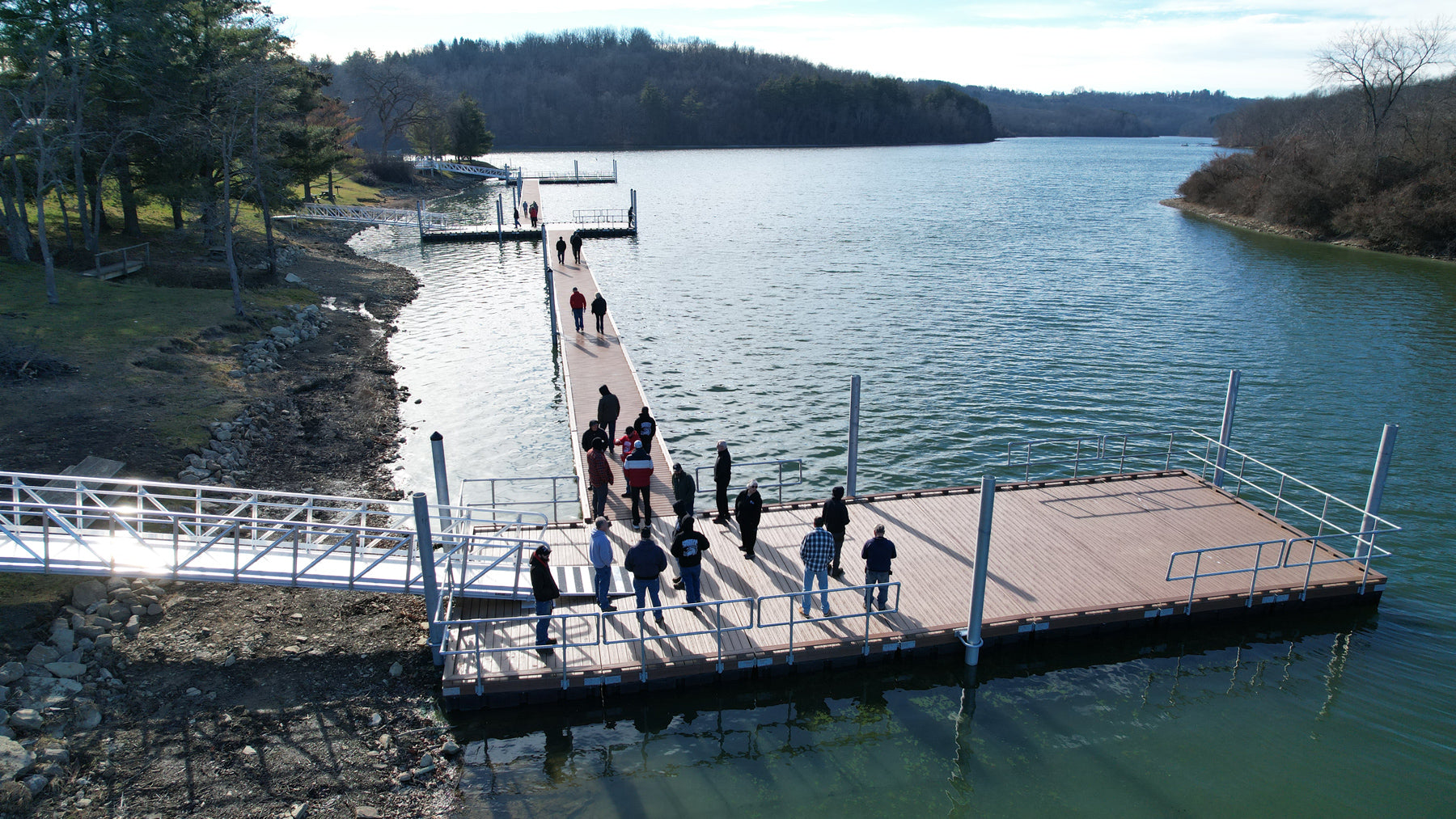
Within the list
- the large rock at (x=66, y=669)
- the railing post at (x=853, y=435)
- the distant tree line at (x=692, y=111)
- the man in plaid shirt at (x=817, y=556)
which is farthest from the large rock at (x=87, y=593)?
the distant tree line at (x=692, y=111)

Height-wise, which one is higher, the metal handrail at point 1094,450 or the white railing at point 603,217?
the white railing at point 603,217

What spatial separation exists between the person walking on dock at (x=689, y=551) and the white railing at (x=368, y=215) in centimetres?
4888

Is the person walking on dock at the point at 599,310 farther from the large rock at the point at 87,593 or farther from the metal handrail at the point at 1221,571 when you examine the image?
the metal handrail at the point at 1221,571

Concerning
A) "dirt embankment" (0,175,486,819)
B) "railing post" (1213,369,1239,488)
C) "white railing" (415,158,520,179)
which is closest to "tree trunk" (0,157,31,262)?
"dirt embankment" (0,175,486,819)

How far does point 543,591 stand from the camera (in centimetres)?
1140

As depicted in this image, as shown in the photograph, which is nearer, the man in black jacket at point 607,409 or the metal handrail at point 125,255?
the man in black jacket at point 607,409

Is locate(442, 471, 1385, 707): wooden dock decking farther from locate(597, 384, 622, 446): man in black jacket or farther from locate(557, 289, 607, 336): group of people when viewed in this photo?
locate(557, 289, 607, 336): group of people

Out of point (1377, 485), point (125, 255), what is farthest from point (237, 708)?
point (125, 255)

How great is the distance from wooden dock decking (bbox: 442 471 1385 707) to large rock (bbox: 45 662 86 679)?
4.75 metres

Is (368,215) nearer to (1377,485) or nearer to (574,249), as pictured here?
(574,249)

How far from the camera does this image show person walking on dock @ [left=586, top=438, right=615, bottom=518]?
592 inches

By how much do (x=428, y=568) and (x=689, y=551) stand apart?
11.6 ft

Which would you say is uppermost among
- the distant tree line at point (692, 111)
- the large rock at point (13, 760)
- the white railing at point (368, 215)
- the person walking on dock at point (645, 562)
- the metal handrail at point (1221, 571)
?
the distant tree line at point (692, 111)

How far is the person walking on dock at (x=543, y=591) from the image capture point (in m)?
11.3
